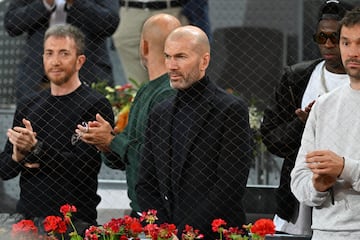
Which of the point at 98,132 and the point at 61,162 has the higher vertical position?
the point at 98,132

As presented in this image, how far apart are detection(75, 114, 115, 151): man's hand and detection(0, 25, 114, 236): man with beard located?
0.11 metres

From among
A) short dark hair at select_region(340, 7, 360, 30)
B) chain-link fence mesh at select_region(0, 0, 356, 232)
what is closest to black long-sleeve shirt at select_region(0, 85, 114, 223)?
chain-link fence mesh at select_region(0, 0, 356, 232)

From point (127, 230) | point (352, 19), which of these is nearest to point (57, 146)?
point (127, 230)

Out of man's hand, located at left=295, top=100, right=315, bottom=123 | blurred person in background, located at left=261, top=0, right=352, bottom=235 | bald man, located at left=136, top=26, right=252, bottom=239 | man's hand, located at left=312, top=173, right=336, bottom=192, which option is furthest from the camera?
blurred person in background, located at left=261, top=0, right=352, bottom=235

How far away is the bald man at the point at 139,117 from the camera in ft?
18.5

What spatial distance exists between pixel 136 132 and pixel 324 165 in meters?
1.25

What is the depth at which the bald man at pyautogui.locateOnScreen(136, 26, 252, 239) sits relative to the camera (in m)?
5.29

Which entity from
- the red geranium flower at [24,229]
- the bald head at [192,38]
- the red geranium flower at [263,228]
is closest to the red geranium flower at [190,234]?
the red geranium flower at [263,228]

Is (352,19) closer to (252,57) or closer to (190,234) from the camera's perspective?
(190,234)

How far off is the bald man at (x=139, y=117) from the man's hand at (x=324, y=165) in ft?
3.64

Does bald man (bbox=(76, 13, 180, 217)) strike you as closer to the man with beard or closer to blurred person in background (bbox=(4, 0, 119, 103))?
the man with beard

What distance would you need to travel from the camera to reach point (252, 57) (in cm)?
661

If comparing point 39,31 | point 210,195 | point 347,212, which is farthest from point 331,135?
point 39,31

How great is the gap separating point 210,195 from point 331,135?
0.69 metres
